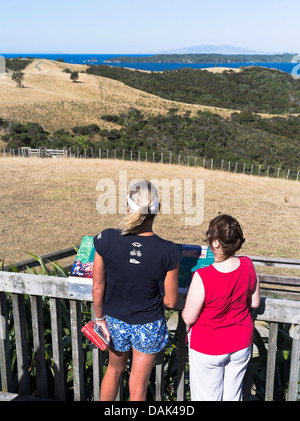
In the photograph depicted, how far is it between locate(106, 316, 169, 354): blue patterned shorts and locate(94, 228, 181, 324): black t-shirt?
0.04 metres

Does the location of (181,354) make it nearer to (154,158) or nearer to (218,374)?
(218,374)

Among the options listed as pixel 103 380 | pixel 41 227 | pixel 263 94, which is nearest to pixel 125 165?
pixel 41 227

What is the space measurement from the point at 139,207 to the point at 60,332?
104 cm

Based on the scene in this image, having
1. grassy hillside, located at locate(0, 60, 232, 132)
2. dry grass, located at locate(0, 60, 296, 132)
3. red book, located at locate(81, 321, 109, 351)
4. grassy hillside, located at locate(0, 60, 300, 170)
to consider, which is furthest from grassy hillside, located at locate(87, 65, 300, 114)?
red book, located at locate(81, 321, 109, 351)

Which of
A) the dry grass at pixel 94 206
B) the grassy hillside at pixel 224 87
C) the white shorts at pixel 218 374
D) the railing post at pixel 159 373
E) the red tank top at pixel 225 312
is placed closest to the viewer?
the red tank top at pixel 225 312

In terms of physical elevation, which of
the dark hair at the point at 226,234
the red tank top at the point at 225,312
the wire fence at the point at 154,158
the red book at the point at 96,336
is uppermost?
the dark hair at the point at 226,234

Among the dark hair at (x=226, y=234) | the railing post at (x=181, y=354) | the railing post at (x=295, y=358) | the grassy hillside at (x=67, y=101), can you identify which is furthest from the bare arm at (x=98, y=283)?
the grassy hillside at (x=67, y=101)

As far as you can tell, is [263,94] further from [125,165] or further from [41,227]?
[41,227]

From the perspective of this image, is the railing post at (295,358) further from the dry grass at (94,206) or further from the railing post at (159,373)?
the dry grass at (94,206)

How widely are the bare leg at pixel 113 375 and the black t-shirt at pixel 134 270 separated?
257mm

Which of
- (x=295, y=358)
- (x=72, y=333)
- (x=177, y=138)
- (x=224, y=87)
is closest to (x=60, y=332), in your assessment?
(x=72, y=333)

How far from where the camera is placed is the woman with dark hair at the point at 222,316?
7.52 ft
